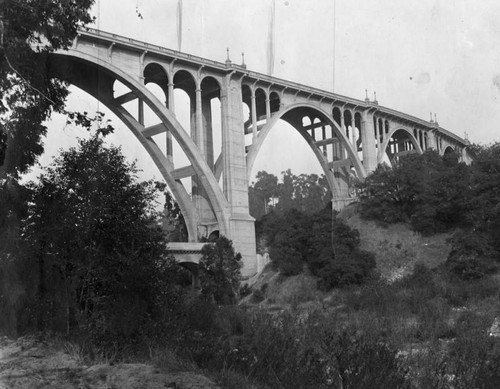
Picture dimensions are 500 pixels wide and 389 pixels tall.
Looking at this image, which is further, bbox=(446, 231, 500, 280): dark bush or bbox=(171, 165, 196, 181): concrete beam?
bbox=(171, 165, 196, 181): concrete beam

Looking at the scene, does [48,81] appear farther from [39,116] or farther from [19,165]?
[19,165]

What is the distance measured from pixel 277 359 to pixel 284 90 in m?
33.3

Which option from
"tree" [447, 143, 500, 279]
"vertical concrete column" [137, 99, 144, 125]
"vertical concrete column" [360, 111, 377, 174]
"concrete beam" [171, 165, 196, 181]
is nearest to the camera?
"tree" [447, 143, 500, 279]

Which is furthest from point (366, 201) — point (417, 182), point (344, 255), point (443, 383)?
point (443, 383)

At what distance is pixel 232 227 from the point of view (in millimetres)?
32125

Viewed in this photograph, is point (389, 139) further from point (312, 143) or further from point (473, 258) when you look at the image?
point (473, 258)

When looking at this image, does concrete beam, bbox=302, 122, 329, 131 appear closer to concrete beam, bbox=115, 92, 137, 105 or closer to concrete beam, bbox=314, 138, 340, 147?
concrete beam, bbox=314, 138, 340, 147

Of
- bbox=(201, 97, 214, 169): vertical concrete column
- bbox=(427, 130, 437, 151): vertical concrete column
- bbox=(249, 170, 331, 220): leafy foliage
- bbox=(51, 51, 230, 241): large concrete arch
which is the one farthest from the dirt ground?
bbox=(249, 170, 331, 220): leafy foliage

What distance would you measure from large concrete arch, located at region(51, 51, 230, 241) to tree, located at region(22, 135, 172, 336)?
19.1 meters

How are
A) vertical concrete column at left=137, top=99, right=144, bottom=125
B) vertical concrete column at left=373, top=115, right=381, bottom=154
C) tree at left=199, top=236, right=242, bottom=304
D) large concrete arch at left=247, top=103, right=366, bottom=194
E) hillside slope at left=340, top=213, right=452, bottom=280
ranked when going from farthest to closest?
vertical concrete column at left=373, top=115, right=381, bottom=154 → large concrete arch at left=247, top=103, right=366, bottom=194 → vertical concrete column at left=137, top=99, right=144, bottom=125 → hillside slope at left=340, top=213, right=452, bottom=280 → tree at left=199, top=236, right=242, bottom=304

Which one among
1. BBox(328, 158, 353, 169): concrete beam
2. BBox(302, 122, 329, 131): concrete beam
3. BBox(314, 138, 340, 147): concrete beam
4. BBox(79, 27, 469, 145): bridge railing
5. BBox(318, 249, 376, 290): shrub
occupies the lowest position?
BBox(318, 249, 376, 290): shrub

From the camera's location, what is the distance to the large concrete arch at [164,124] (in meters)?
28.5

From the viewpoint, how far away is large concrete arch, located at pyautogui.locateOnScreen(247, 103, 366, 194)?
115ft

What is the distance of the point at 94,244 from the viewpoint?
355 inches
